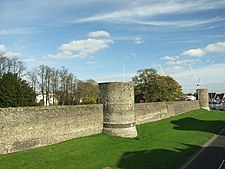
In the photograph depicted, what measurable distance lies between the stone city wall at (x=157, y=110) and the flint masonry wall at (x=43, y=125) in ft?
34.9

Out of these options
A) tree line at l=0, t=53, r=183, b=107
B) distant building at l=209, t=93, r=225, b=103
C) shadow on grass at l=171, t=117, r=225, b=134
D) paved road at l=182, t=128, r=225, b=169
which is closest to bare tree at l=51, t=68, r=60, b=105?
tree line at l=0, t=53, r=183, b=107

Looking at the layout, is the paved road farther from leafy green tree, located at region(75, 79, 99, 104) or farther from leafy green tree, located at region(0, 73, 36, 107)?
leafy green tree, located at region(75, 79, 99, 104)

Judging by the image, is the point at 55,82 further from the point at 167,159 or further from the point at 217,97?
the point at 217,97

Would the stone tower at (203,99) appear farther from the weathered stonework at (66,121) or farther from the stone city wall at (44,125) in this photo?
the stone city wall at (44,125)

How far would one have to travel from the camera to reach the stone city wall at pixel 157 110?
40.6 meters

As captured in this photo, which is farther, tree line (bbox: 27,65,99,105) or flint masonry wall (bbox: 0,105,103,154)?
tree line (bbox: 27,65,99,105)

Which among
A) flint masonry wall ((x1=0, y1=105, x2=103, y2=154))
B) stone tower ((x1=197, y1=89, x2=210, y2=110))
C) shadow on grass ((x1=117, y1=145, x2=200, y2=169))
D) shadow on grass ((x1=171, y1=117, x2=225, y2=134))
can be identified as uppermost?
stone tower ((x1=197, y1=89, x2=210, y2=110))

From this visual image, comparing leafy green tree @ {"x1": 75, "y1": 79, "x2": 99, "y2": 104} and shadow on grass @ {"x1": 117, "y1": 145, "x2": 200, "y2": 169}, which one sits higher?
leafy green tree @ {"x1": 75, "y1": 79, "x2": 99, "y2": 104}

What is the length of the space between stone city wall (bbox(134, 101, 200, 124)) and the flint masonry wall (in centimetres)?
1065

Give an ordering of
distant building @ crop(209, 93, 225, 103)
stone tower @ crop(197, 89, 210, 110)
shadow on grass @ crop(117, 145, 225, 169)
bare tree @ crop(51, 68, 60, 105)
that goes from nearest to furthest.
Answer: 1. shadow on grass @ crop(117, 145, 225, 169)
2. bare tree @ crop(51, 68, 60, 105)
3. stone tower @ crop(197, 89, 210, 110)
4. distant building @ crop(209, 93, 225, 103)

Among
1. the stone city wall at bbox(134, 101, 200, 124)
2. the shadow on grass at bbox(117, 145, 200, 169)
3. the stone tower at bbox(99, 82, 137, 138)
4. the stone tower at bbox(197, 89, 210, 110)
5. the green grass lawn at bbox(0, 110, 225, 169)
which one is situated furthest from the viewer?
the stone tower at bbox(197, 89, 210, 110)

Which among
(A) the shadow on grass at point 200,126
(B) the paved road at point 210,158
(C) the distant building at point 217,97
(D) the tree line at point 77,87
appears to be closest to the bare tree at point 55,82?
(D) the tree line at point 77,87

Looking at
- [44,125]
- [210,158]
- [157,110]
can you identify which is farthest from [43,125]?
[157,110]

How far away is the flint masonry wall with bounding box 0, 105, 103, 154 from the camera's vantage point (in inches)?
846
